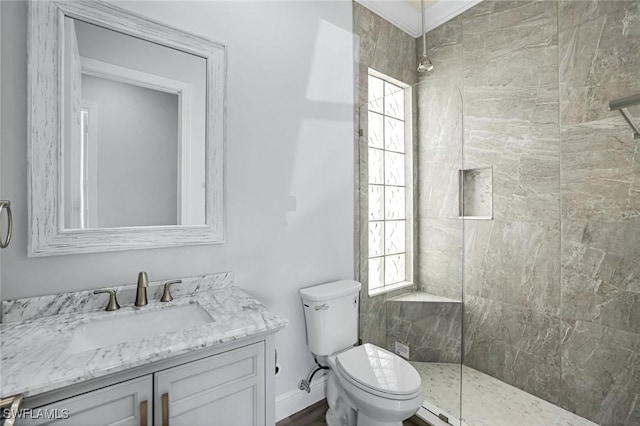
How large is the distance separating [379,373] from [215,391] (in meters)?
0.83

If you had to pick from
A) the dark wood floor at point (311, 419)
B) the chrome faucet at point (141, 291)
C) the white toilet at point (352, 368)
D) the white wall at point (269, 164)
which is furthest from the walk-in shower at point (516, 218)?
the chrome faucet at point (141, 291)

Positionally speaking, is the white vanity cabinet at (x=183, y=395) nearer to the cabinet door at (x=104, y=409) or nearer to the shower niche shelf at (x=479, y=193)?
the cabinet door at (x=104, y=409)

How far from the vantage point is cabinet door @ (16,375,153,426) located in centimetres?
80

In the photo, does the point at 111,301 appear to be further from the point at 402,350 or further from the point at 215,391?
the point at 402,350

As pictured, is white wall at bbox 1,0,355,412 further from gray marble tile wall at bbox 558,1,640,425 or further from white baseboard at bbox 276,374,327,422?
gray marble tile wall at bbox 558,1,640,425

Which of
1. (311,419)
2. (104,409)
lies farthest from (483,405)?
(104,409)

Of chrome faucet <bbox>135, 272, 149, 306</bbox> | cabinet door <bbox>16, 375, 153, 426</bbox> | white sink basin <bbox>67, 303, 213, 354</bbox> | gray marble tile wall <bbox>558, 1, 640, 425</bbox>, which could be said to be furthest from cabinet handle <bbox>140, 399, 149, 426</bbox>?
gray marble tile wall <bbox>558, 1, 640, 425</bbox>

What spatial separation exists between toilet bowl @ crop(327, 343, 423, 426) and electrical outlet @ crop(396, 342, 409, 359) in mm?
416

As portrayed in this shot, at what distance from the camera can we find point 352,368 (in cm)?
157

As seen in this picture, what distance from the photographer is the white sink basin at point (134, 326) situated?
3.66 feet

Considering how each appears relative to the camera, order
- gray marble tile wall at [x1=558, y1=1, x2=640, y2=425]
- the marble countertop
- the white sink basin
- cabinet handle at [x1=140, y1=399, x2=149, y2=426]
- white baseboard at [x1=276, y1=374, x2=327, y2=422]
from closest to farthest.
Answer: the marble countertop → cabinet handle at [x1=140, y1=399, x2=149, y2=426] → the white sink basin → gray marble tile wall at [x1=558, y1=1, x2=640, y2=425] → white baseboard at [x1=276, y1=374, x2=327, y2=422]

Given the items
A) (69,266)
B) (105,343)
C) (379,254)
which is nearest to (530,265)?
(379,254)

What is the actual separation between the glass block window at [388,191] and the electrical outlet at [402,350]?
0.41 metres

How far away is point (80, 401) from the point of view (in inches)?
33.1
